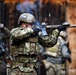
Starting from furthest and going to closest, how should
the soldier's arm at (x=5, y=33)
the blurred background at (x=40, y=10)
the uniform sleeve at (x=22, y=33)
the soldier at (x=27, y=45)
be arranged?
the blurred background at (x=40, y=10) < the soldier's arm at (x=5, y=33) < the soldier at (x=27, y=45) < the uniform sleeve at (x=22, y=33)

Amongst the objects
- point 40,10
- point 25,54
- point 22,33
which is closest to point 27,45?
point 25,54

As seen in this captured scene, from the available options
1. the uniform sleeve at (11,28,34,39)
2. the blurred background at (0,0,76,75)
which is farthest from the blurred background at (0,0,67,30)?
the uniform sleeve at (11,28,34,39)

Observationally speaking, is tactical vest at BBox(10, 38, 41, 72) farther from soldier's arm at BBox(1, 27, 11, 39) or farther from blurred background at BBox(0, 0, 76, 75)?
blurred background at BBox(0, 0, 76, 75)

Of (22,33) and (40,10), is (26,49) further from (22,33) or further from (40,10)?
(40,10)

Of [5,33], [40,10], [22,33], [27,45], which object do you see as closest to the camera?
[22,33]

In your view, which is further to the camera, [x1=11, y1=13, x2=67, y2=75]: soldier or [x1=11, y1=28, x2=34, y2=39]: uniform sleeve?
[x1=11, y1=13, x2=67, y2=75]: soldier

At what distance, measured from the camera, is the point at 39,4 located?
14.2m

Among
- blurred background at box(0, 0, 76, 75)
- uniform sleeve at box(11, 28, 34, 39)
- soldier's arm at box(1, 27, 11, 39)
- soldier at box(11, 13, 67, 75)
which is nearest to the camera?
uniform sleeve at box(11, 28, 34, 39)

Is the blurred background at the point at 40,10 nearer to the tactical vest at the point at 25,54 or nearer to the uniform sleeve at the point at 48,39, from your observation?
the uniform sleeve at the point at 48,39

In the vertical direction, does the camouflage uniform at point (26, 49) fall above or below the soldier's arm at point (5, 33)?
below

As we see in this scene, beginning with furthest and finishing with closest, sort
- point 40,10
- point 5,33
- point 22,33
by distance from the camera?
1. point 40,10
2. point 5,33
3. point 22,33

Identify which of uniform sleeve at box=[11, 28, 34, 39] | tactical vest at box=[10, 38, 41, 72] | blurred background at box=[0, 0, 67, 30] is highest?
blurred background at box=[0, 0, 67, 30]

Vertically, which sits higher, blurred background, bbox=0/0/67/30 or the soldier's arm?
blurred background, bbox=0/0/67/30

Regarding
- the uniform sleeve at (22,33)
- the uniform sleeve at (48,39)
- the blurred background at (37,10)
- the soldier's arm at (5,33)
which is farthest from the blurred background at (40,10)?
the uniform sleeve at (22,33)
